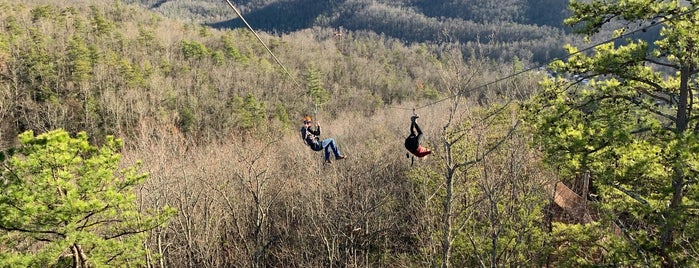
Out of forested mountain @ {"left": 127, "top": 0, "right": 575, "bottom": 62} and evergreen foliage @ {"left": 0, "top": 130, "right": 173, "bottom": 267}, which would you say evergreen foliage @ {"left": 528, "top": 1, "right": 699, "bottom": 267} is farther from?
forested mountain @ {"left": 127, "top": 0, "right": 575, "bottom": 62}

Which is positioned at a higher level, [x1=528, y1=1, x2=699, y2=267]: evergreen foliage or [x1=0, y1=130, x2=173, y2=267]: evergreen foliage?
[x1=528, y1=1, x2=699, y2=267]: evergreen foliage

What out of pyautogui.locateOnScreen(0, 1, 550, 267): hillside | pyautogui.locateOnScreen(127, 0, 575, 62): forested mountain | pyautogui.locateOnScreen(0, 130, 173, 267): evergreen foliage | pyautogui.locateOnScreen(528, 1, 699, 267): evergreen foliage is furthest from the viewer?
pyautogui.locateOnScreen(127, 0, 575, 62): forested mountain

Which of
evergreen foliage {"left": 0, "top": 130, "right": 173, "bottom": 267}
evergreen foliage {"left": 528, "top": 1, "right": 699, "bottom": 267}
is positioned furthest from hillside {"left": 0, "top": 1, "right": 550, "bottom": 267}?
evergreen foliage {"left": 528, "top": 1, "right": 699, "bottom": 267}

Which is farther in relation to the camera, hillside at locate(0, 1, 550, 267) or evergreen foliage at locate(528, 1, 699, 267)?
hillside at locate(0, 1, 550, 267)

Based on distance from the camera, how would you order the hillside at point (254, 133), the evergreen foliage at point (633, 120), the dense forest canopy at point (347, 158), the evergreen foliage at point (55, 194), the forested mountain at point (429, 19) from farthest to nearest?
the forested mountain at point (429, 19) → the hillside at point (254, 133) → the evergreen foliage at point (55, 194) → the dense forest canopy at point (347, 158) → the evergreen foliage at point (633, 120)

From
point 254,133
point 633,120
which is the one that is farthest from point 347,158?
point 254,133

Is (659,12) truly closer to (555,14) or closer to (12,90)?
(12,90)

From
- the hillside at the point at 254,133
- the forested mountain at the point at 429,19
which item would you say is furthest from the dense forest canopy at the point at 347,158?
the forested mountain at the point at 429,19

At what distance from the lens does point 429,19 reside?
467 feet

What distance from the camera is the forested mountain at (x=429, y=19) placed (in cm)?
9438

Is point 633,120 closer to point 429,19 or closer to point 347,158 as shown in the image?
point 347,158

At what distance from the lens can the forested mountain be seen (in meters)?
94.4

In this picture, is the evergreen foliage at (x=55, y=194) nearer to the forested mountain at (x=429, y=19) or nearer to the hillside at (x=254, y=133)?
the hillside at (x=254, y=133)

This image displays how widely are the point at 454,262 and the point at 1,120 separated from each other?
31255 mm
